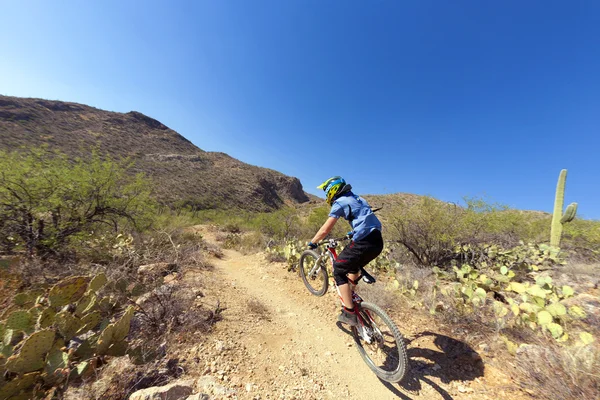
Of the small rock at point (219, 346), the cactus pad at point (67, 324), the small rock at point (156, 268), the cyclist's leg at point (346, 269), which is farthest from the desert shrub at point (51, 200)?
the cyclist's leg at point (346, 269)

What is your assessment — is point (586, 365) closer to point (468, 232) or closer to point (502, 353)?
point (502, 353)

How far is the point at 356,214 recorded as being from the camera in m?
3.20

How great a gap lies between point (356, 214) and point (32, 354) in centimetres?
345

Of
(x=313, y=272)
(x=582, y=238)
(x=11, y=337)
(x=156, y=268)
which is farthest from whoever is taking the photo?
(x=582, y=238)

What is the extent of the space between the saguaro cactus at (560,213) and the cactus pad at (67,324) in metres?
13.8

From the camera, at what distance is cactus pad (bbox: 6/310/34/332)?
206cm

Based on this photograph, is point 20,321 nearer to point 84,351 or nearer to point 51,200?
point 84,351

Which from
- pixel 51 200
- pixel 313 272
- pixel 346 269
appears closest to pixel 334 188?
pixel 346 269

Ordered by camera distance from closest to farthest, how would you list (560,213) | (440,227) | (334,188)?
(334,188), (440,227), (560,213)

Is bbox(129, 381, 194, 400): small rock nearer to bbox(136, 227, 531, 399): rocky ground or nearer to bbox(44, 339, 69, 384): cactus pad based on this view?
bbox(136, 227, 531, 399): rocky ground

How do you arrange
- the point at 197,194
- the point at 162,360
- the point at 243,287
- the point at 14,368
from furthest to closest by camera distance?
→ 1. the point at 197,194
2. the point at 243,287
3. the point at 162,360
4. the point at 14,368

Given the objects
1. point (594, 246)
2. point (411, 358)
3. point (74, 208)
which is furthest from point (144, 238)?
point (594, 246)

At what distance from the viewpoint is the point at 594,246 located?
8.55 meters

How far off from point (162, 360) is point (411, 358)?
338 centimetres
